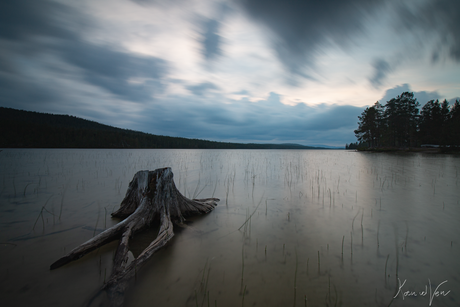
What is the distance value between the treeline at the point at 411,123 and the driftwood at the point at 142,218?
6338 centimetres

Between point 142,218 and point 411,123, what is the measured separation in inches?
3020

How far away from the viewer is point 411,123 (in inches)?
2179

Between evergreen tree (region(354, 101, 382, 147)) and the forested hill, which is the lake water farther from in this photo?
the forested hill

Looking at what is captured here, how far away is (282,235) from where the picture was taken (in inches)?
184

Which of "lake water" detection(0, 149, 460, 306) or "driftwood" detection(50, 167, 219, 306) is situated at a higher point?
"driftwood" detection(50, 167, 219, 306)

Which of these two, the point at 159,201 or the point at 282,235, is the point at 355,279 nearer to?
the point at 282,235

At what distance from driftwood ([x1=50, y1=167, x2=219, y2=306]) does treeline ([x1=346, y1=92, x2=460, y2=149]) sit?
63377 mm

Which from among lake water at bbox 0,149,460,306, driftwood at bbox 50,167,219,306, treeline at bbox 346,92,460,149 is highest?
treeline at bbox 346,92,460,149

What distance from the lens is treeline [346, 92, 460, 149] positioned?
4801cm

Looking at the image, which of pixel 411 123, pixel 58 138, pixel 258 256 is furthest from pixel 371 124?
pixel 58 138

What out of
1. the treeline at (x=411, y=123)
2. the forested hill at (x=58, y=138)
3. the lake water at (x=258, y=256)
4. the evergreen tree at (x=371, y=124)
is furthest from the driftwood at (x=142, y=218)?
the forested hill at (x=58, y=138)

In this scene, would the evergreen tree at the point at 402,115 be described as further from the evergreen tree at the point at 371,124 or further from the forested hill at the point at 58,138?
the forested hill at the point at 58,138

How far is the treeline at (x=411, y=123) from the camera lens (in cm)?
4801

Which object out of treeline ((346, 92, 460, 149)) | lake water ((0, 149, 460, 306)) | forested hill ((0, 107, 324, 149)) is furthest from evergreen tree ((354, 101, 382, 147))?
forested hill ((0, 107, 324, 149))
